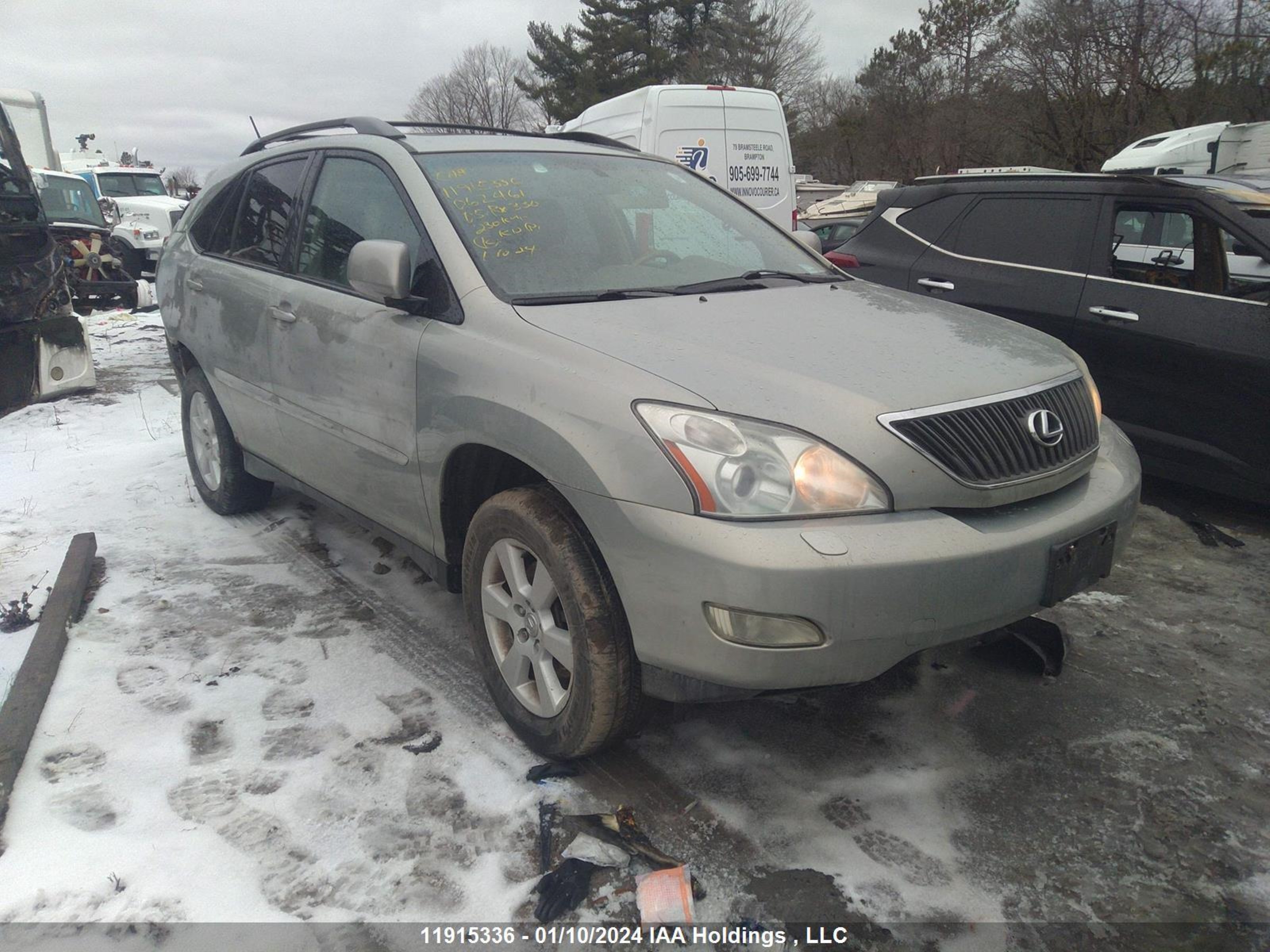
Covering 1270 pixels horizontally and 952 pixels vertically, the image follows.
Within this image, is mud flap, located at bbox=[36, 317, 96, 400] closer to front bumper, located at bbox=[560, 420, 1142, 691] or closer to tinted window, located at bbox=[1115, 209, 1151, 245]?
front bumper, located at bbox=[560, 420, 1142, 691]

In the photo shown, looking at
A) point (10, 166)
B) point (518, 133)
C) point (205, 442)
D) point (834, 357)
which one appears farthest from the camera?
point (10, 166)

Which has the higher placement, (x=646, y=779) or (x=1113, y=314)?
(x=1113, y=314)

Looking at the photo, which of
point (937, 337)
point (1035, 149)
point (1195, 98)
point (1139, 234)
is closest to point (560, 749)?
point (937, 337)

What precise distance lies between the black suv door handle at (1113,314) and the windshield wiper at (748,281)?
2.19 m

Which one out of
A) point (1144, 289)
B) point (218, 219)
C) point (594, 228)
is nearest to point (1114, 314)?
point (1144, 289)

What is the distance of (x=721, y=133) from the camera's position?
9164 millimetres

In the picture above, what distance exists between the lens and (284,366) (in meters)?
3.58

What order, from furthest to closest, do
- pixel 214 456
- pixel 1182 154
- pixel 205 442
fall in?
1. pixel 1182 154
2. pixel 205 442
3. pixel 214 456

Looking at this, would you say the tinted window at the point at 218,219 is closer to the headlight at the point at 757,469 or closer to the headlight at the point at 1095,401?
the headlight at the point at 757,469

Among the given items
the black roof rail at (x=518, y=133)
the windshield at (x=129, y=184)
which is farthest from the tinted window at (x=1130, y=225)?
the windshield at (x=129, y=184)

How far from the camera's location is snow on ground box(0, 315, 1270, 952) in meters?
2.15

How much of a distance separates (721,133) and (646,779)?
26.0ft

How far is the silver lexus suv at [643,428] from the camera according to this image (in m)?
2.10

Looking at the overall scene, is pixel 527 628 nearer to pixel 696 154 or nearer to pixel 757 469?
pixel 757 469
